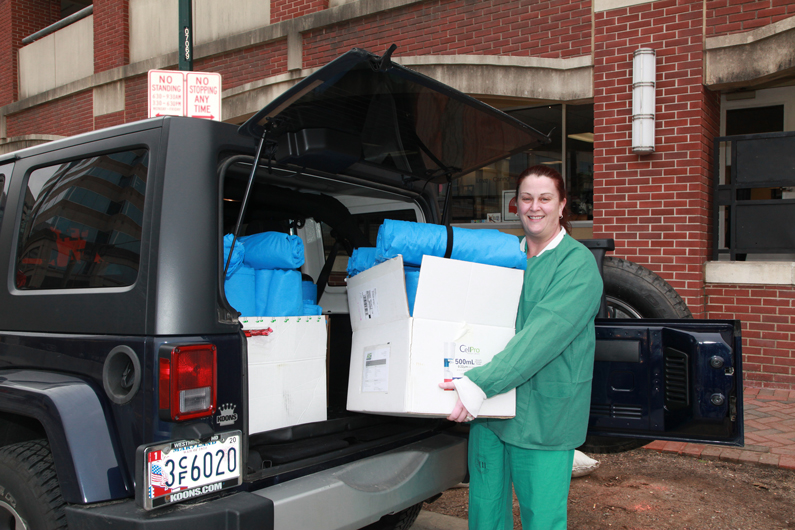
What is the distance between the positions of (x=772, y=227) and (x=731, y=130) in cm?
175

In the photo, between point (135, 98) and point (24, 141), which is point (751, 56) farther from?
point (24, 141)

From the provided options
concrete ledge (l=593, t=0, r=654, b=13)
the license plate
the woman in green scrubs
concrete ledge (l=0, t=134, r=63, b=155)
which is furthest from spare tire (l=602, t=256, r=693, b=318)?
concrete ledge (l=0, t=134, r=63, b=155)

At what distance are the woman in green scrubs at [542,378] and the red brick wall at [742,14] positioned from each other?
201 inches

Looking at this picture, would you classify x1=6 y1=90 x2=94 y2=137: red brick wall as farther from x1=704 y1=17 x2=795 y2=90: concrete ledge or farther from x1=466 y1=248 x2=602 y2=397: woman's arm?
x1=466 y1=248 x2=602 y2=397: woman's arm

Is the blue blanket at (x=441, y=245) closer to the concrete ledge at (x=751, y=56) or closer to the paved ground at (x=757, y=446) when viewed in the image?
the paved ground at (x=757, y=446)

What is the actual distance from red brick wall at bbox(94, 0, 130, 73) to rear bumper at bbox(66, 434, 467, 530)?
39.4 ft

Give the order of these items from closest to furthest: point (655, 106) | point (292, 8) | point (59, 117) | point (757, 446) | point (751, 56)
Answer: point (757, 446) → point (751, 56) → point (655, 106) → point (292, 8) → point (59, 117)

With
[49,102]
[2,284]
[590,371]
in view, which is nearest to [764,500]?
[590,371]

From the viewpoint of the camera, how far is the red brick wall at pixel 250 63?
9.86 m

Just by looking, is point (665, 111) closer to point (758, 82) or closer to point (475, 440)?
point (758, 82)

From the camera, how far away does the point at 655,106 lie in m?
6.75

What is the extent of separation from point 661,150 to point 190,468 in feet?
20.3

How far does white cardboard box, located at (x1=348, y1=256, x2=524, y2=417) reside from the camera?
2361 mm

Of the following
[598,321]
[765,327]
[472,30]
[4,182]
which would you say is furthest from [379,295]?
[472,30]
